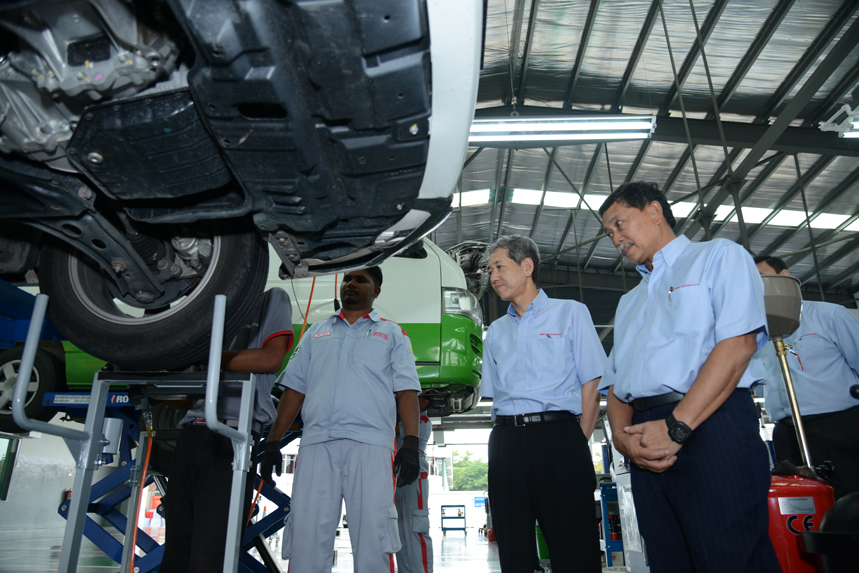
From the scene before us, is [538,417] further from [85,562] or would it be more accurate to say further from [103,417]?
[85,562]

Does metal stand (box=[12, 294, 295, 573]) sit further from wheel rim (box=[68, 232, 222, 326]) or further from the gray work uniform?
the gray work uniform

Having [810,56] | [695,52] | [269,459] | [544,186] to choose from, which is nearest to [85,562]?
[269,459]

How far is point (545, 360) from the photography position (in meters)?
2.08

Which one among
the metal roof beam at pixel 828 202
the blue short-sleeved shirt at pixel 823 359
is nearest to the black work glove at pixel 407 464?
the blue short-sleeved shirt at pixel 823 359

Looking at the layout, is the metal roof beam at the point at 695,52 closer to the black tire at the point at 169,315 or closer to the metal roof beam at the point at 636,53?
the metal roof beam at the point at 636,53

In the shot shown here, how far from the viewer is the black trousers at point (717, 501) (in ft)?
4.12

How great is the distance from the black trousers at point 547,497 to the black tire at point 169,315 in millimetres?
1082

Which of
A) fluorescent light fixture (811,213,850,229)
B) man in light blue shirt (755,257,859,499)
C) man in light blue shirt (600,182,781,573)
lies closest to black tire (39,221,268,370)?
man in light blue shirt (600,182,781,573)

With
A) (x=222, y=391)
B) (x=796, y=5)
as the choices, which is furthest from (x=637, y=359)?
(x=796, y=5)

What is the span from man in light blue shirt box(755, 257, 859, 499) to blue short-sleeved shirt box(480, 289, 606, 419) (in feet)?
4.16

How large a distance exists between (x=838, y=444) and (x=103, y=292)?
140 inches

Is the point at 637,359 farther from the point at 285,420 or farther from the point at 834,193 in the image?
the point at 834,193

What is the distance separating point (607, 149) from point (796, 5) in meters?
3.23

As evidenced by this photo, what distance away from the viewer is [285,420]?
Answer: 243 centimetres
